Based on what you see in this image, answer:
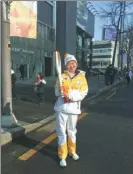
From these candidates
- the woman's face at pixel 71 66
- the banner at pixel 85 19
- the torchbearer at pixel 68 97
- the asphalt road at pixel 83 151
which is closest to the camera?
the asphalt road at pixel 83 151

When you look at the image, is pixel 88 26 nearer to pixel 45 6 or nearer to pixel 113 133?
pixel 45 6

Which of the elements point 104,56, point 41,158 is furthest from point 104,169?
point 104,56

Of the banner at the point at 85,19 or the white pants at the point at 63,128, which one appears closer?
the white pants at the point at 63,128

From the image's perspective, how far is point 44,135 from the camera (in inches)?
312

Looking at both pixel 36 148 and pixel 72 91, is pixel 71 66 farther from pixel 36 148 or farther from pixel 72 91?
pixel 36 148

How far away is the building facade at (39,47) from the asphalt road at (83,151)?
2677 centimetres

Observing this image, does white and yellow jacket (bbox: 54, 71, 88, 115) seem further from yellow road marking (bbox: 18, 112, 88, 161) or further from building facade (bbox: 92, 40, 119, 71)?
building facade (bbox: 92, 40, 119, 71)

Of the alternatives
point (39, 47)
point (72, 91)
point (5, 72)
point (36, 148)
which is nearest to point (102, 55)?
point (39, 47)

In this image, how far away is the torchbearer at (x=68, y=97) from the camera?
5.64m

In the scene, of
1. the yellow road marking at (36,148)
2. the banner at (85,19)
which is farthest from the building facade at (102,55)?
the yellow road marking at (36,148)

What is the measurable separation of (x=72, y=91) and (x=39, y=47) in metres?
37.1

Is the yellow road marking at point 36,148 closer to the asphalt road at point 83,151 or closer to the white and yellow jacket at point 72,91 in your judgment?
the asphalt road at point 83,151

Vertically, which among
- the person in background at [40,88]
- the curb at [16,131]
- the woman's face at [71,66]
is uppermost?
the woman's face at [71,66]

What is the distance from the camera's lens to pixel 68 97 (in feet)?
18.5
